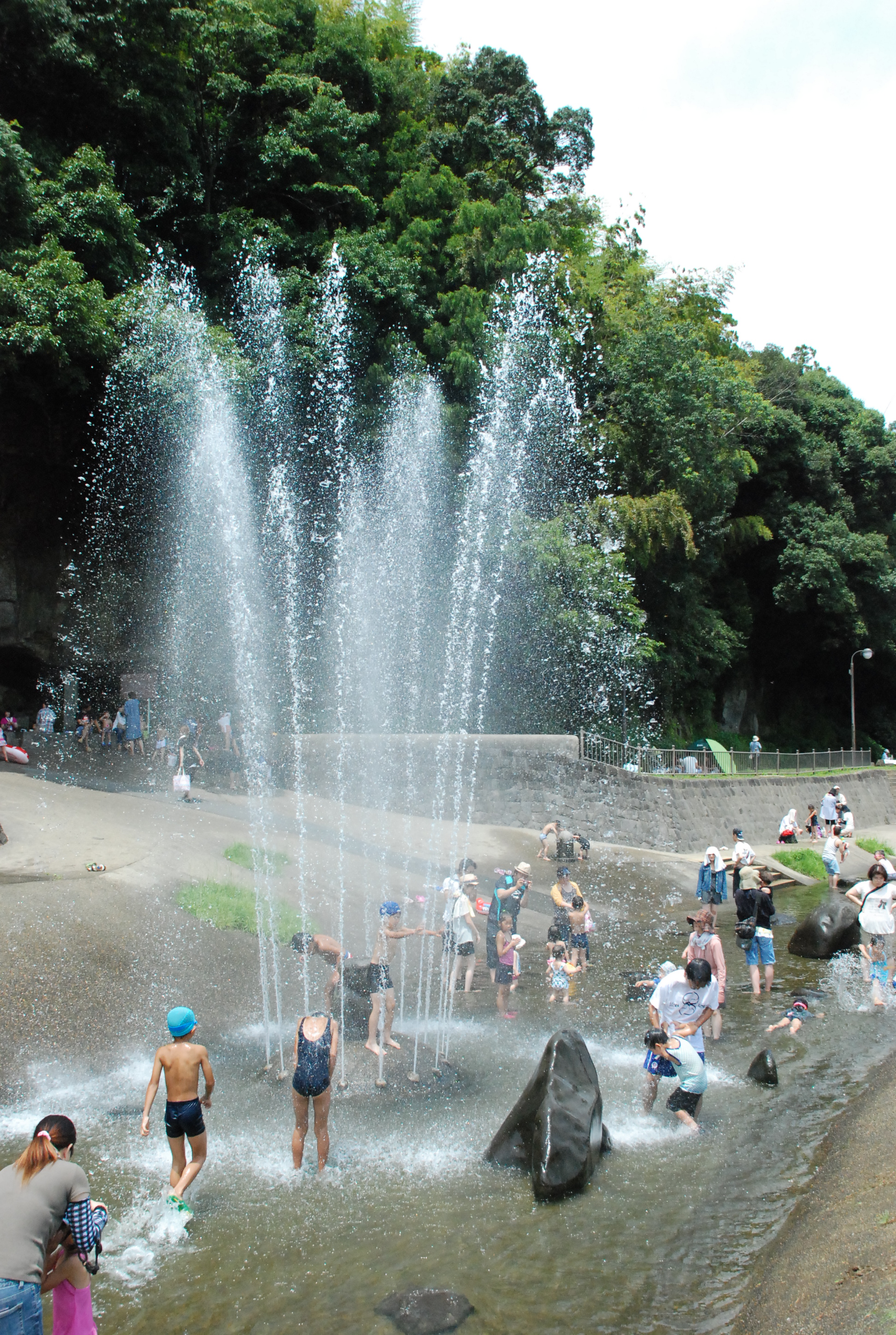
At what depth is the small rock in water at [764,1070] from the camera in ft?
26.4

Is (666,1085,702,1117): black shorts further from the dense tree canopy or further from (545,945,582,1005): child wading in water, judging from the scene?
the dense tree canopy

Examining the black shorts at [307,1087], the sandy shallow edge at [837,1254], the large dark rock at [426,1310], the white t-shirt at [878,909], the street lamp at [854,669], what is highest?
the street lamp at [854,669]

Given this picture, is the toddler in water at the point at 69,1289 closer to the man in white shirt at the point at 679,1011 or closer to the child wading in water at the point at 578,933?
the man in white shirt at the point at 679,1011

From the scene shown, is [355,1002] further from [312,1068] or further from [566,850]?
[566,850]

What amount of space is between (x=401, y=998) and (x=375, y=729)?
1126cm

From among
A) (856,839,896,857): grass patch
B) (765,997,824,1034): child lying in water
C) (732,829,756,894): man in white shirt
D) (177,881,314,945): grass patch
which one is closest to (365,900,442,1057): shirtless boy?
(177,881,314,945): grass patch

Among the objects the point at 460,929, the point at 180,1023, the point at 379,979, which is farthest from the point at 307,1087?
the point at 460,929

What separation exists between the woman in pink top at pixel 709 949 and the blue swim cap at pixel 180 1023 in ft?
16.2

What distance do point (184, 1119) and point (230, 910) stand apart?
560 centimetres

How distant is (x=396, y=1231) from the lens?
568cm

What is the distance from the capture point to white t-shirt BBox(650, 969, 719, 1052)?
7238 mm

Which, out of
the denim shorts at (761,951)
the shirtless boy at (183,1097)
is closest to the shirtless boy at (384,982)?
the shirtless boy at (183,1097)

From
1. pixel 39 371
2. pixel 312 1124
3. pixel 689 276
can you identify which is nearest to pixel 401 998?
pixel 312 1124

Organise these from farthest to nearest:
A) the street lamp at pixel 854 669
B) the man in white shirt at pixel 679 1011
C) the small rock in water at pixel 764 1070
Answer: the street lamp at pixel 854 669 < the small rock in water at pixel 764 1070 < the man in white shirt at pixel 679 1011
